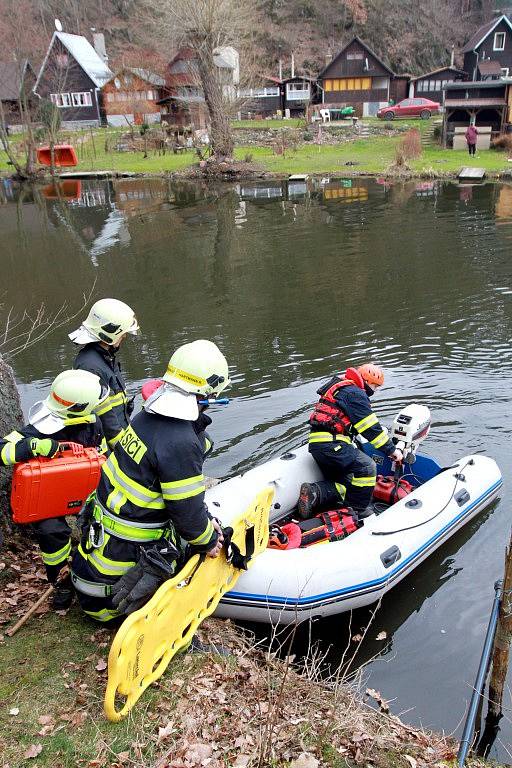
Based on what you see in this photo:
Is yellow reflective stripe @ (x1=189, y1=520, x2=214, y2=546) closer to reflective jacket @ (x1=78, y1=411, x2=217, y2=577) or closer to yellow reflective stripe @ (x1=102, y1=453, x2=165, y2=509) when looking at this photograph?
reflective jacket @ (x1=78, y1=411, x2=217, y2=577)

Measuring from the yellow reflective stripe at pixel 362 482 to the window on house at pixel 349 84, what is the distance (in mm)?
48632

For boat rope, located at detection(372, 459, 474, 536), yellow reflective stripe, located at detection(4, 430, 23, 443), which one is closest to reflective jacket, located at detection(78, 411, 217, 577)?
yellow reflective stripe, located at detection(4, 430, 23, 443)

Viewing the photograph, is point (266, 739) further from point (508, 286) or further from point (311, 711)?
point (508, 286)

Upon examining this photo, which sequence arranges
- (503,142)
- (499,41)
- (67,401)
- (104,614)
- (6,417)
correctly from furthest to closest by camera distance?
1. (499,41)
2. (503,142)
3. (6,417)
4. (67,401)
5. (104,614)

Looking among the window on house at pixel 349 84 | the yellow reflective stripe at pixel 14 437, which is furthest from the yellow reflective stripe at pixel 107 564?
the window on house at pixel 349 84

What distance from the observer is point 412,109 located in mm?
43375

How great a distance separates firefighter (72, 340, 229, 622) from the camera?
3334 millimetres

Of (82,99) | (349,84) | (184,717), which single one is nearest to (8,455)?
(184,717)

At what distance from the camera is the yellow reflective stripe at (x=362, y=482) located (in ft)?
19.7

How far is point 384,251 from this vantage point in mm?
16766

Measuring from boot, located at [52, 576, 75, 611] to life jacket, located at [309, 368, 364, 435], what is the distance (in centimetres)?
276

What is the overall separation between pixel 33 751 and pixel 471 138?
33285 millimetres

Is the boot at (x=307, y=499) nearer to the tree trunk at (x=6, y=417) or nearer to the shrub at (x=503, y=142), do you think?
the tree trunk at (x=6, y=417)

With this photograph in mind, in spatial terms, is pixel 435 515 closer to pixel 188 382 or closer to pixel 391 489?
pixel 391 489
